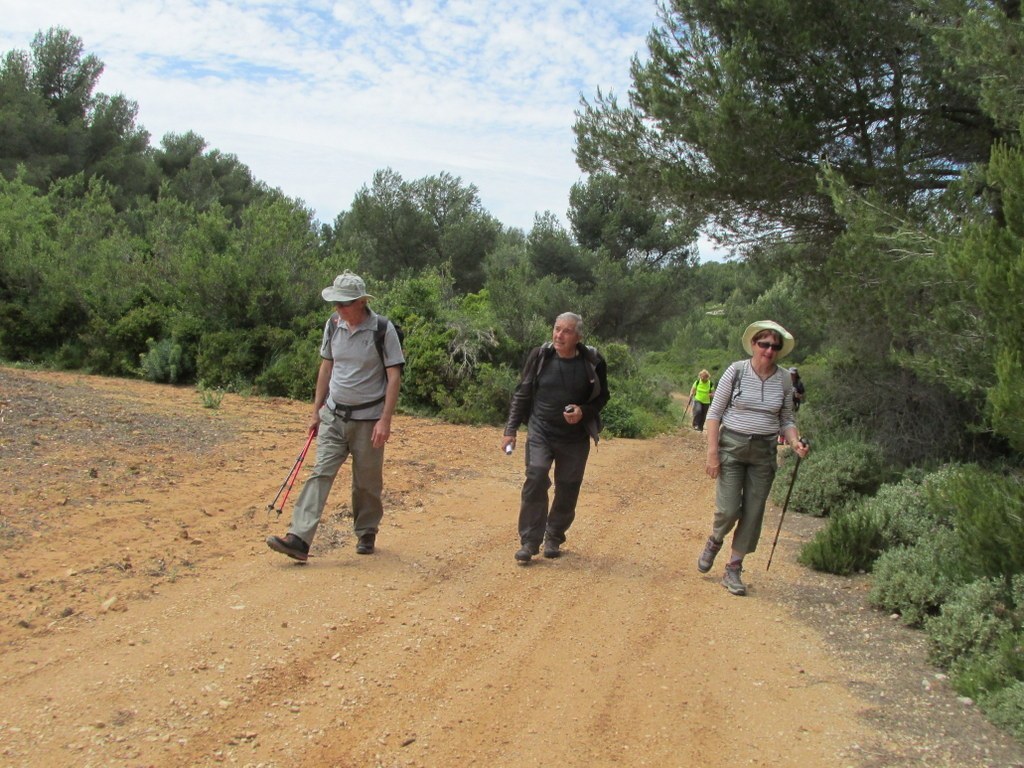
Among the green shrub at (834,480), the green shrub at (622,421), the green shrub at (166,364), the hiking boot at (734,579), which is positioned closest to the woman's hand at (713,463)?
the hiking boot at (734,579)

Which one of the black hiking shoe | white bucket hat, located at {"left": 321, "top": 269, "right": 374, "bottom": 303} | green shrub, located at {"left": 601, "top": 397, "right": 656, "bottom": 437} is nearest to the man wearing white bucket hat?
white bucket hat, located at {"left": 321, "top": 269, "right": 374, "bottom": 303}

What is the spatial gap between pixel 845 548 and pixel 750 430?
1869mm

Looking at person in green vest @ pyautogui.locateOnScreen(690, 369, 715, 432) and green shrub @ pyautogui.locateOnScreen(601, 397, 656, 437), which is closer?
green shrub @ pyautogui.locateOnScreen(601, 397, 656, 437)

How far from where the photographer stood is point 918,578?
5.99 metres

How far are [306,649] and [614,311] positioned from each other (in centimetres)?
2720

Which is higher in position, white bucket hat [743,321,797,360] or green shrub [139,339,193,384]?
white bucket hat [743,321,797,360]

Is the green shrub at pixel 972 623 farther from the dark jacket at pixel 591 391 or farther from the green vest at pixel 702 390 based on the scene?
the green vest at pixel 702 390

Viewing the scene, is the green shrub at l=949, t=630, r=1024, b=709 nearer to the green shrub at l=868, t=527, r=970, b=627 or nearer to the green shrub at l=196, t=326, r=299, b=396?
the green shrub at l=868, t=527, r=970, b=627

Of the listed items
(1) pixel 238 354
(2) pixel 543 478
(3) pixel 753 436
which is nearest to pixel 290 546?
(2) pixel 543 478

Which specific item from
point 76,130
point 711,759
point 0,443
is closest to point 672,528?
point 711,759

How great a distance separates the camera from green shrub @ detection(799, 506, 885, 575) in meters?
7.20

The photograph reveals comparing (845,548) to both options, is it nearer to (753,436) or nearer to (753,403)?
(753,436)

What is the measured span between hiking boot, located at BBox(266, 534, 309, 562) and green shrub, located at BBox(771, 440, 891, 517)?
20.3ft

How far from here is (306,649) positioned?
15.2 feet
